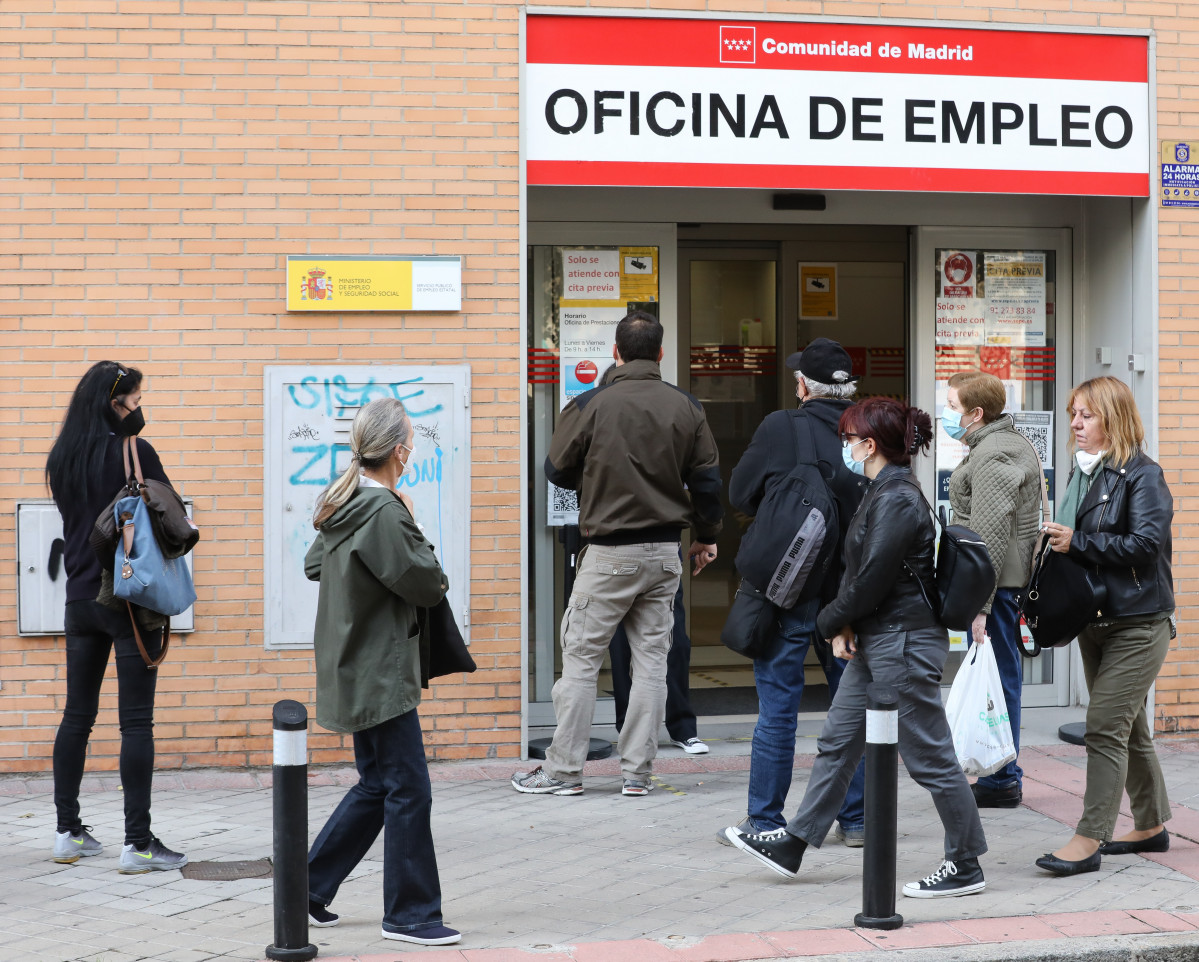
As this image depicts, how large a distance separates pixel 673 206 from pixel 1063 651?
3.56m

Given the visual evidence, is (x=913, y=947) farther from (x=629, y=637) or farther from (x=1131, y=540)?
(x=629, y=637)

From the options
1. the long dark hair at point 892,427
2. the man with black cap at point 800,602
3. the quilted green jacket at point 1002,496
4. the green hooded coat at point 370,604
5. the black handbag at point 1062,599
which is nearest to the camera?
the green hooded coat at point 370,604

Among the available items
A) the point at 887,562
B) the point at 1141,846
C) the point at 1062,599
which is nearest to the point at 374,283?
the point at 887,562

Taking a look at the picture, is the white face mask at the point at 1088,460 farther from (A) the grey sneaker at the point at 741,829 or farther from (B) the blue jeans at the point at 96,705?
(B) the blue jeans at the point at 96,705

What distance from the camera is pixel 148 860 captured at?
17.4ft

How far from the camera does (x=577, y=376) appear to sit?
7867mm

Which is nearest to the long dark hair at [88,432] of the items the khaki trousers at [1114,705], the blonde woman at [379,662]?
the blonde woman at [379,662]

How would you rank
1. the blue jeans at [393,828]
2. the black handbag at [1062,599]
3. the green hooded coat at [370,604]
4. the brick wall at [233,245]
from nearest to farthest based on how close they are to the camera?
1. the green hooded coat at [370,604]
2. the blue jeans at [393,828]
3. the black handbag at [1062,599]
4. the brick wall at [233,245]

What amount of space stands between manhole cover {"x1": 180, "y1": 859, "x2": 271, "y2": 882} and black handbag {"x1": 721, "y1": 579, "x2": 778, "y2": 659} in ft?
6.55

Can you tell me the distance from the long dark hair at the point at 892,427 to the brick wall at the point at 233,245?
2573 mm

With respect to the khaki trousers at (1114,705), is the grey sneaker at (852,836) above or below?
below

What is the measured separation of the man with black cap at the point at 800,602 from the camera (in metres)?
5.47

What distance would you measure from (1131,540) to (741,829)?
1879 millimetres

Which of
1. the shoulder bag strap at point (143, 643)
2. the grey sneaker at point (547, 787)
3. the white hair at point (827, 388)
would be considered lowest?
the grey sneaker at point (547, 787)
